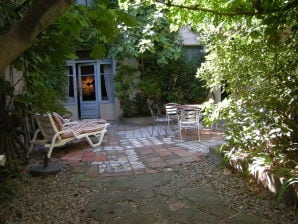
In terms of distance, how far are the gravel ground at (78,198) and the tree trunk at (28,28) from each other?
2.11 m

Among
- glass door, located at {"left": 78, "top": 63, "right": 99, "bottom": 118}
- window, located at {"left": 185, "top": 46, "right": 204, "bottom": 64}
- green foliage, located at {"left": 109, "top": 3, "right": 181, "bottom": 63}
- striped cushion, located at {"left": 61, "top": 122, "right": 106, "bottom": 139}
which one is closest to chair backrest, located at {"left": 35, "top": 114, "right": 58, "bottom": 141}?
striped cushion, located at {"left": 61, "top": 122, "right": 106, "bottom": 139}

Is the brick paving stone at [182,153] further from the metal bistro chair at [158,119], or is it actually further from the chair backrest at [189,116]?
the metal bistro chair at [158,119]

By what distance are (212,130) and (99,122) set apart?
2999 mm

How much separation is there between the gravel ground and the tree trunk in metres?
2.11

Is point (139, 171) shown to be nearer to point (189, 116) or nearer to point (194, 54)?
point (189, 116)

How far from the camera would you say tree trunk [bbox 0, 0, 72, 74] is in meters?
1.27

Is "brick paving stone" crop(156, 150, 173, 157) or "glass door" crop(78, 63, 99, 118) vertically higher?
"glass door" crop(78, 63, 99, 118)

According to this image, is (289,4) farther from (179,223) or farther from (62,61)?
(179,223)

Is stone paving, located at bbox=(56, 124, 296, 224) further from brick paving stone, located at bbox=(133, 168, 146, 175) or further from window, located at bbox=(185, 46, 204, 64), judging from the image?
window, located at bbox=(185, 46, 204, 64)

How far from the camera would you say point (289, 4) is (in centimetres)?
204

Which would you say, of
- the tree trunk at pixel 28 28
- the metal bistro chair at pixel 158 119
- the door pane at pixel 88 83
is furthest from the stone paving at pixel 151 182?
the door pane at pixel 88 83

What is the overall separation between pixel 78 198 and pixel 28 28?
268cm

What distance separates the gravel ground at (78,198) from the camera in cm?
297

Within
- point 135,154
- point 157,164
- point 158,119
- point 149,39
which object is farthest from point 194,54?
point 157,164
